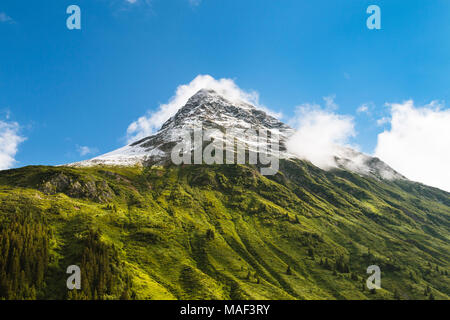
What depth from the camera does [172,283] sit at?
123188 mm

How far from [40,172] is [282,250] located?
185591 millimetres

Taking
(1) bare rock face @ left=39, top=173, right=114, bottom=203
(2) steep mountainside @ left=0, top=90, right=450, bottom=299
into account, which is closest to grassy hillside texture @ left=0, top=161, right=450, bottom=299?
(2) steep mountainside @ left=0, top=90, right=450, bottom=299

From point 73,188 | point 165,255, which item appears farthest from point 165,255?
point 73,188

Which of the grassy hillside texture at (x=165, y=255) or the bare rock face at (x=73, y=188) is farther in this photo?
the bare rock face at (x=73, y=188)

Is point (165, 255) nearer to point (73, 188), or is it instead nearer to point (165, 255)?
point (165, 255)

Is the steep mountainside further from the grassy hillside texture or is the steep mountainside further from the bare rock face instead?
the bare rock face

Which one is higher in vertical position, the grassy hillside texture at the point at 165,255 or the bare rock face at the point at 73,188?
the bare rock face at the point at 73,188

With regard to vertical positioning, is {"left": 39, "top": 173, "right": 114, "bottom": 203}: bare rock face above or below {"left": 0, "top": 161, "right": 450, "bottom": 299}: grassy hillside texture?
above

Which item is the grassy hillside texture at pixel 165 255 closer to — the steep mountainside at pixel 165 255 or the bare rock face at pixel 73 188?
the steep mountainside at pixel 165 255

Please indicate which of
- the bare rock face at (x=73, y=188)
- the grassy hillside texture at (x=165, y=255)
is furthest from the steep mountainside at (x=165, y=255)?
the bare rock face at (x=73, y=188)

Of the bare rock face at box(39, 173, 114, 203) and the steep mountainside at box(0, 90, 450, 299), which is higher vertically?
the bare rock face at box(39, 173, 114, 203)

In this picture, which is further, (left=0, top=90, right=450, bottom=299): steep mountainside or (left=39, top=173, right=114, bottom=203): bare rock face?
(left=39, top=173, right=114, bottom=203): bare rock face
